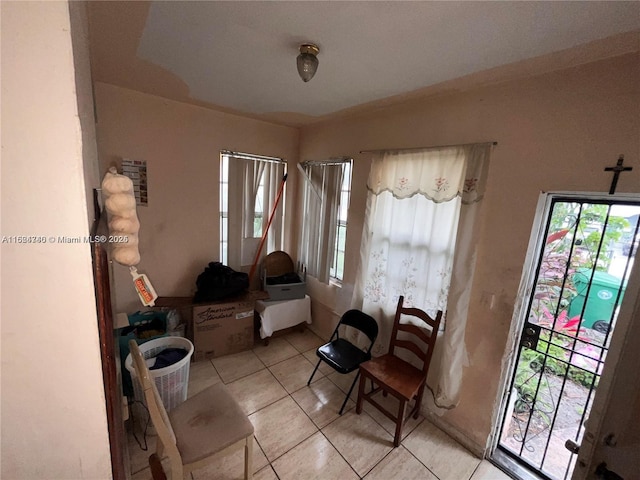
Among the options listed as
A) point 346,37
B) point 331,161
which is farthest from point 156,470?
point 331,161

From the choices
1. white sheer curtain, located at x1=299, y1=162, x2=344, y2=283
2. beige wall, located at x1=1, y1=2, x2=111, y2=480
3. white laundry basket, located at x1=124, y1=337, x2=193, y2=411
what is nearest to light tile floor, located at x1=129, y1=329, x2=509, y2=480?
white laundry basket, located at x1=124, y1=337, x2=193, y2=411

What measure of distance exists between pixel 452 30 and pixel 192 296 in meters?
2.82

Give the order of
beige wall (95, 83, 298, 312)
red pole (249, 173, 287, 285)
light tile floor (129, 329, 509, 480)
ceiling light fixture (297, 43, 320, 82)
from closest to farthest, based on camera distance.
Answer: ceiling light fixture (297, 43, 320, 82) < light tile floor (129, 329, 509, 480) < beige wall (95, 83, 298, 312) < red pole (249, 173, 287, 285)

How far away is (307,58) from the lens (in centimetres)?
124

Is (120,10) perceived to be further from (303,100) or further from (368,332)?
(368,332)

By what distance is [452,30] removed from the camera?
1.07 meters

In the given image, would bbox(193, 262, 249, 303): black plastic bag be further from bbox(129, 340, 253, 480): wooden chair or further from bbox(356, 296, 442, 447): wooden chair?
bbox(356, 296, 442, 447): wooden chair

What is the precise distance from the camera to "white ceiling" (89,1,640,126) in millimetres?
964

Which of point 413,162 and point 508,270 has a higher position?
point 413,162

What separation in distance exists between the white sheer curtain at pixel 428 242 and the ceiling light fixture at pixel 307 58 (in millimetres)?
974

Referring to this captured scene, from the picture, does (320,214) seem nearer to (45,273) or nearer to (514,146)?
(514,146)

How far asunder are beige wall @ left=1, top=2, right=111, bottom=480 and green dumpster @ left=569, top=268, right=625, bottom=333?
2052 millimetres

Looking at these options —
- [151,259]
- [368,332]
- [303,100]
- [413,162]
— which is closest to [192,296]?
[151,259]

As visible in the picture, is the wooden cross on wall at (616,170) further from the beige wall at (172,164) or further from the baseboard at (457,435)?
the beige wall at (172,164)
